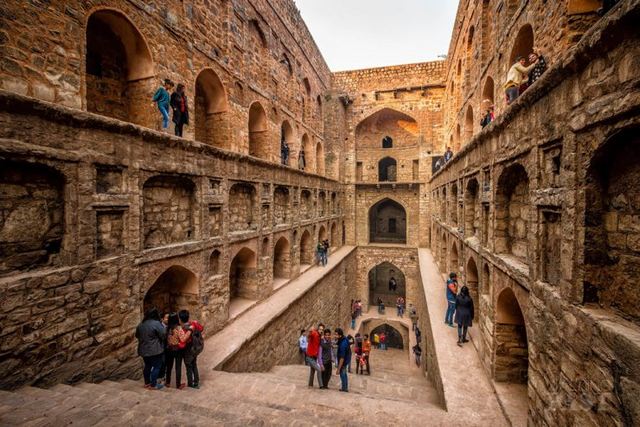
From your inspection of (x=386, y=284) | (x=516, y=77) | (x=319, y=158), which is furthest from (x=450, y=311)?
(x=386, y=284)

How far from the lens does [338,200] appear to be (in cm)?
1881

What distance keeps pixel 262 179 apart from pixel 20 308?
632 centimetres

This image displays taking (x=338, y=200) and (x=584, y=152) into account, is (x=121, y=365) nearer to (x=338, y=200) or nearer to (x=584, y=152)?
(x=584, y=152)

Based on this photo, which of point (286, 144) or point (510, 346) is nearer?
point (510, 346)

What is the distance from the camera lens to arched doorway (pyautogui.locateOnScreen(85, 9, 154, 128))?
6.12 meters

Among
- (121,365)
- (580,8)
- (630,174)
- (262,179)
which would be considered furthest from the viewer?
(262,179)

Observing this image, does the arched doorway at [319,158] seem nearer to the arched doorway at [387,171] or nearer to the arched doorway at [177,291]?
the arched doorway at [387,171]

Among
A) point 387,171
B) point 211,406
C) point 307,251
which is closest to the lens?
point 211,406

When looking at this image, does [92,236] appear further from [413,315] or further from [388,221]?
[388,221]

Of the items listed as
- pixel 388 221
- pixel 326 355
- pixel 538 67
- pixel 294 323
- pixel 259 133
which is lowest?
pixel 294 323

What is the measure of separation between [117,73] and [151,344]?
221 inches

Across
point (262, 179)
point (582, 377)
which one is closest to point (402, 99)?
point (262, 179)

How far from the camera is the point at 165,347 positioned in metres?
4.69

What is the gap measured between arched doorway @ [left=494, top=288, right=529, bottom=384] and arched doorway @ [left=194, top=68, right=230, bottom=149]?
7606mm
